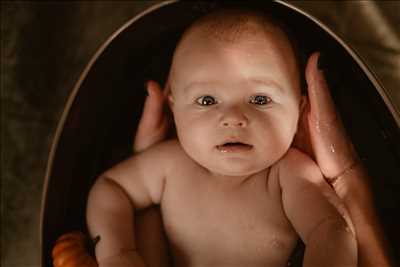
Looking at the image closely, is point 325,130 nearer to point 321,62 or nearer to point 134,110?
point 321,62

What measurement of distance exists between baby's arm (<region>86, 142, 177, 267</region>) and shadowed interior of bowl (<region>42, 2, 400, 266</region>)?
6cm

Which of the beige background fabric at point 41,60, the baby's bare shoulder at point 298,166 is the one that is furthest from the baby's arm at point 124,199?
the beige background fabric at point 41,60

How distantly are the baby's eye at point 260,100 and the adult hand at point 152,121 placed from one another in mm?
204

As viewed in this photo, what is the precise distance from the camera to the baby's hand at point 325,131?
0.93 m

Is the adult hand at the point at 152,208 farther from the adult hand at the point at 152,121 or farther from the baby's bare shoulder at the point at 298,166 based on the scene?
the baby's bare shoulder at the point at 298,166

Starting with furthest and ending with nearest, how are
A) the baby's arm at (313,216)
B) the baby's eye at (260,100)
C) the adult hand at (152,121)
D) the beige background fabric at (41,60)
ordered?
the beige background fabric at (41,60) < the adult hand at (152,121) < the baby's eye at (260,100) < the baby's arm at (313,216)

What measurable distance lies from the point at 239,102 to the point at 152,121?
21cm

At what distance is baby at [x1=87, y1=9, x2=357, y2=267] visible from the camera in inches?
34.5

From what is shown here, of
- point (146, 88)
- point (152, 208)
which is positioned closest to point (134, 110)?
point (146, 88)

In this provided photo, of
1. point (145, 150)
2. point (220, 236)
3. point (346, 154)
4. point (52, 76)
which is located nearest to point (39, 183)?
point (52, 76)

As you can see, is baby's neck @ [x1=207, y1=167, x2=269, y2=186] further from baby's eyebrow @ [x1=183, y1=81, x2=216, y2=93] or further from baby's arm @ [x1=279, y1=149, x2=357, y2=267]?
baby's eyebrow @ [x1=183, y1=81, x2=216, y2=93]

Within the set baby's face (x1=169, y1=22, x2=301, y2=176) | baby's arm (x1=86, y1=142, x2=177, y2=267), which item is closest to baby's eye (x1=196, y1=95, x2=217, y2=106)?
baby's face (x1=169, y1=22, x2=301, y2=176)

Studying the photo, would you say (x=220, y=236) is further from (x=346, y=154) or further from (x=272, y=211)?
(x=346, y=154)

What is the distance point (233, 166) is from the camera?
2.89 feet
